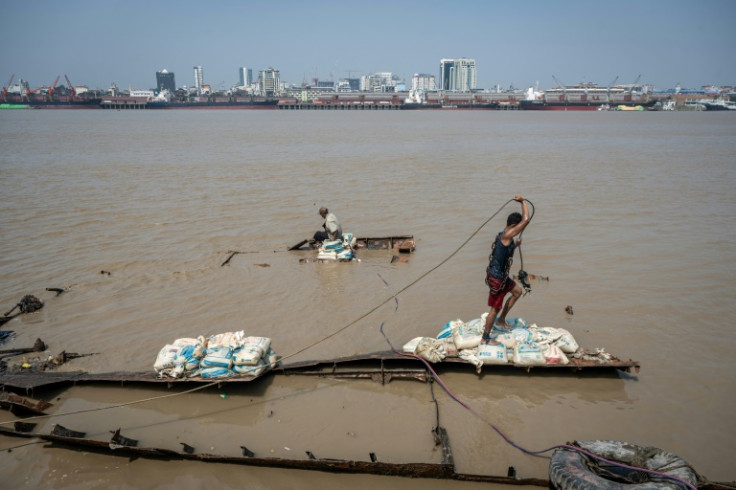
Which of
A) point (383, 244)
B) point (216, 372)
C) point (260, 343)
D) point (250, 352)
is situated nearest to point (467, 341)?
point (260, 343)

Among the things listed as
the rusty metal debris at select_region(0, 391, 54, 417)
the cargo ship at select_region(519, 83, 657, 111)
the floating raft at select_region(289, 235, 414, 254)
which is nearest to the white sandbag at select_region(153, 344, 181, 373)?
the rusty metal debris at select_region(0, 391, 54, 417)

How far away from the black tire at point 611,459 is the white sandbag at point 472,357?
1685 millimetres

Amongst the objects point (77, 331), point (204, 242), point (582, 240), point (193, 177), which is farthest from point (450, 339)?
point (193, 177)

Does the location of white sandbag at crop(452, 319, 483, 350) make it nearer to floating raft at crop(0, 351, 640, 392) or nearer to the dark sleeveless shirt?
floating raft at crop(0, 351, 640, 392)

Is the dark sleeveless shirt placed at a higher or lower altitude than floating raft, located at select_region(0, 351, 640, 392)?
higher

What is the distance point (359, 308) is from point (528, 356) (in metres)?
3.86

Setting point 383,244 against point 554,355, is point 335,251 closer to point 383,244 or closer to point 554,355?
point 383,244

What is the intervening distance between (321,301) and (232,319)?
1.90 meters

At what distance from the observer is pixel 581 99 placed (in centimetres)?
14450

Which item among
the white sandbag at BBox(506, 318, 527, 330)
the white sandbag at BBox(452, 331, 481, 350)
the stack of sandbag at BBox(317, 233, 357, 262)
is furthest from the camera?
the stack of sandbag at BBox(317, 233, 357, 262)

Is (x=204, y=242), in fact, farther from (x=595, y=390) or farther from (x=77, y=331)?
(x=595, y=390)

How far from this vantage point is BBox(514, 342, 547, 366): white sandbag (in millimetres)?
6668

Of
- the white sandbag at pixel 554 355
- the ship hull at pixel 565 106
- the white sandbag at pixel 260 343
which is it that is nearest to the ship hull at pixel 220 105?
the ship hull at pixel 565 106

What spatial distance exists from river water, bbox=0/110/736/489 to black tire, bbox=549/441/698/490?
1.69 feet
